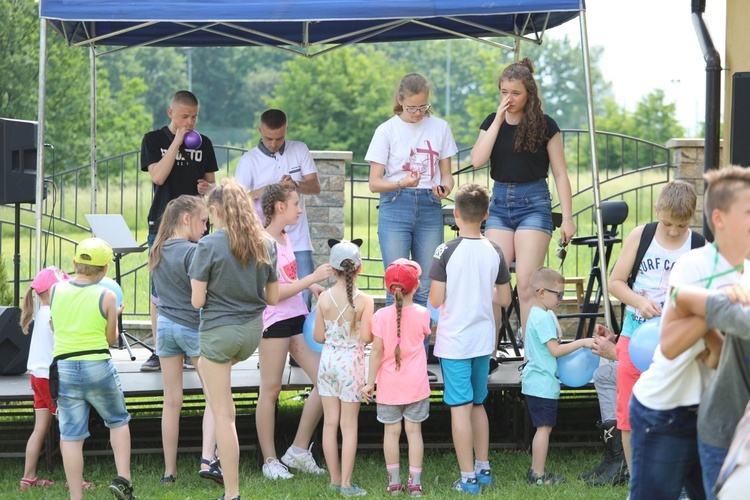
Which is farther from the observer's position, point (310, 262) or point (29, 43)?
point (29, 43)

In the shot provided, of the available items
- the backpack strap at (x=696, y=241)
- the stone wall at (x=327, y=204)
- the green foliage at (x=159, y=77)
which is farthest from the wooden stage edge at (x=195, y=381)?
the green foliage at (x=159, y=77)

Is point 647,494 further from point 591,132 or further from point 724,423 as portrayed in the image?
point 591,132

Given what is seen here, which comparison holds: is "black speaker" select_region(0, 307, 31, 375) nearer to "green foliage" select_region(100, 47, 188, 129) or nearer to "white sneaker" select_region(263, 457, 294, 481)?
"white sneaker" select_region(263, 457, 294, 481)

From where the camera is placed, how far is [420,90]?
5.89m

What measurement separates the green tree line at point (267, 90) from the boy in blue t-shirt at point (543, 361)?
5.50ft

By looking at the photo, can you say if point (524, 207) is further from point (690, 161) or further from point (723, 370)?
point (690, 161)

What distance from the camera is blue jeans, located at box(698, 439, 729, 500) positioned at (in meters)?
2.96

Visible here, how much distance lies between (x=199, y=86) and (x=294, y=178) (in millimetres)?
61222

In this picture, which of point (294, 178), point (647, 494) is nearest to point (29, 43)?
point (294, 178)

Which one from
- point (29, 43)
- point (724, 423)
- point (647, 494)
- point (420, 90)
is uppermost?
point (29, 43)

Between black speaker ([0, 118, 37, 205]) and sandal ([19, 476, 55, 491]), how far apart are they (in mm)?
1956

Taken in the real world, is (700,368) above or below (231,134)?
below

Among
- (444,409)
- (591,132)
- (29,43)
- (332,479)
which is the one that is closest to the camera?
(332,479)

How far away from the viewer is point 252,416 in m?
6.94
